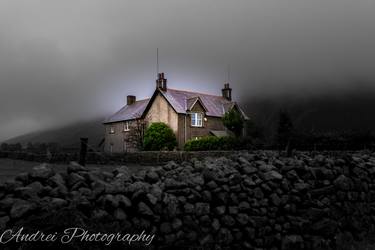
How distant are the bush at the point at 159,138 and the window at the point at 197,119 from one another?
143 inches

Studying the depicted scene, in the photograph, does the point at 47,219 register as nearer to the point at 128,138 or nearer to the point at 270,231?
the point at 270,231

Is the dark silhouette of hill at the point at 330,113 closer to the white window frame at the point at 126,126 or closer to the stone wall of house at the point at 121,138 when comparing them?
the stone wall of house at the point at 121,138

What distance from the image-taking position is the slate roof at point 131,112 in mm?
60925

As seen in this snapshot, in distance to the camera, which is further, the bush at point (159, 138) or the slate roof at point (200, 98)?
the slate roof at point (200, 98)

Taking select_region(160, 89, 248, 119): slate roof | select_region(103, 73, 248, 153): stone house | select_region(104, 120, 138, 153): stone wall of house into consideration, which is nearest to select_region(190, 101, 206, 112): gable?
select_region(103, 73, 248, 153): stone house

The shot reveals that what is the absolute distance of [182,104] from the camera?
182 ft

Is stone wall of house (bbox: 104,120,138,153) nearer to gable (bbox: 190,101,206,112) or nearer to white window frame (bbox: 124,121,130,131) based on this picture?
white window frame (bbox: 124,121,130,131)

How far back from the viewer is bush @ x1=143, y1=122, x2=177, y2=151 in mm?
51625

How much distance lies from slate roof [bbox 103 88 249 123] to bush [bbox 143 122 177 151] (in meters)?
3.14

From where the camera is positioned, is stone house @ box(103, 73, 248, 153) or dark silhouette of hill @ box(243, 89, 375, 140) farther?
dark silhouette of hill @ box(243, 89, 375, 140)

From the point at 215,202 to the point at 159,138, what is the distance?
4344 centimetres

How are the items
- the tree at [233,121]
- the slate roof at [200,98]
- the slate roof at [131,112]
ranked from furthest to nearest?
the slate roof at [131,112]
the slate roof at [200,98]
the tree at [233,121]

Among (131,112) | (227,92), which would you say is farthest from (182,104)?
(227,92)

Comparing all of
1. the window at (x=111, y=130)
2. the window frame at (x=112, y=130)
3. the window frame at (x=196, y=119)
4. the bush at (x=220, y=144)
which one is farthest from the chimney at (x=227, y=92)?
the bush at (x=220, y=144)
